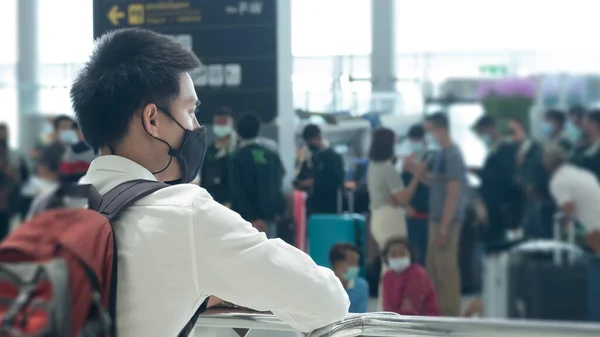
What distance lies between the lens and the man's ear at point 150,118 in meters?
1.14

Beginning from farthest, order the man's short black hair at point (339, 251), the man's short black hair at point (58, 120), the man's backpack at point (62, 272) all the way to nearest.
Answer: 1. the man's short black hair at point (58, 120)
2. the man's short black hair at point (339, 251)
3. the man's backpack at point (62, 272)

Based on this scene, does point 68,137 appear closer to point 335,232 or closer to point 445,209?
point 335,232

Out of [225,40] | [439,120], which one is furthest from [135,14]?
[439,120]

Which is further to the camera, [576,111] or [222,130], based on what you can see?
[576,111]

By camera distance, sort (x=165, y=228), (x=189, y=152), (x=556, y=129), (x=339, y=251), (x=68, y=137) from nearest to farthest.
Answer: (x=165, y=228)
(x=189, y=152)
(x=339, y=251)
(x=556, y=129)
(x=68, y=137)

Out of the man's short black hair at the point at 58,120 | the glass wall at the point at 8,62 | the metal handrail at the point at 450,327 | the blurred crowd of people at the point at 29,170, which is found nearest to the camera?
the metal handrail at the point at 450,327

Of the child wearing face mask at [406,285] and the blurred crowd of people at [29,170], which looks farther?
the blurred crowd of people at [29,170]

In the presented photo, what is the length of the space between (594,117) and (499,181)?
0.44 metres

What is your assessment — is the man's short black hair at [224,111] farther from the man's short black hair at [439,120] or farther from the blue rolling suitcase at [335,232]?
the man's short black hair at [439,120]

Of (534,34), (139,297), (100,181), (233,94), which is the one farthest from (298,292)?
(534,34)

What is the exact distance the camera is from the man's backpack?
875 mm

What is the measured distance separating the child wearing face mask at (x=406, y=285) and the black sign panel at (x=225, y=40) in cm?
80

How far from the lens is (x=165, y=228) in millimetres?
1047

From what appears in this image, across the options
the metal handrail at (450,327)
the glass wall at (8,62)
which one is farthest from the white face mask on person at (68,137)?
the metal handrail at (450,327)
